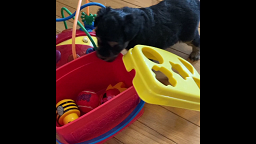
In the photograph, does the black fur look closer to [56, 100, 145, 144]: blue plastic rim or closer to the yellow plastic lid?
the yellow plastic lid

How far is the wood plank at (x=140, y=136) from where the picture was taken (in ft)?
2.85

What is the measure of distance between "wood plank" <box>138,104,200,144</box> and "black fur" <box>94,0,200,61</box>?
0.32 metres

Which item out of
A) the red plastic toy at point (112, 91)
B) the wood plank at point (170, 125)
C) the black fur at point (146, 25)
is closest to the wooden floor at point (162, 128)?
the wood plank at point (170, 125)

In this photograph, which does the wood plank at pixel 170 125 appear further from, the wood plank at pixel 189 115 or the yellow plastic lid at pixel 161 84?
the yellow plastic lid at pixel 161 84

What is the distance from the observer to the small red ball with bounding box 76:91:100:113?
84 cm

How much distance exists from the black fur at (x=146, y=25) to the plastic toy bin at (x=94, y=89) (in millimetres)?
86

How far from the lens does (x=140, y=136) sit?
88 centimetres

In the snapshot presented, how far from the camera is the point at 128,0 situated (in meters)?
1.29

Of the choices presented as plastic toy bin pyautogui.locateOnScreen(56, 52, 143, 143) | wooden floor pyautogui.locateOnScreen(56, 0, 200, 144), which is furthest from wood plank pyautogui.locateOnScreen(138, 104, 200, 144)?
plastic toy bin pyautogui.locateOnScreen(56, 52, 143, 143)

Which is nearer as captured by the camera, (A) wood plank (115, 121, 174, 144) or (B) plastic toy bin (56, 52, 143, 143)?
(B) plastic toy bin (56, 52, 143, 143)

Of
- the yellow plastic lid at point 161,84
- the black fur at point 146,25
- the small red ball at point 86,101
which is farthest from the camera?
the small red ball at point 86,101

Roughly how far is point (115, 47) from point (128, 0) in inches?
25.5
